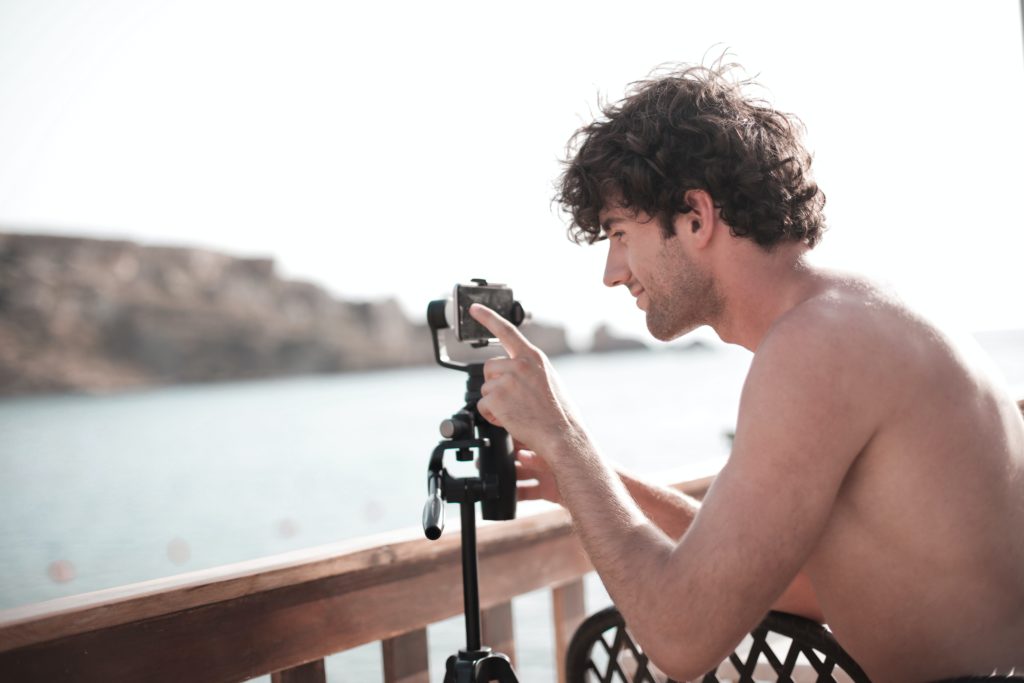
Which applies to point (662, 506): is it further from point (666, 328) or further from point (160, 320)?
point (160, 320)

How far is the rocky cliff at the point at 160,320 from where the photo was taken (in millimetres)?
48750

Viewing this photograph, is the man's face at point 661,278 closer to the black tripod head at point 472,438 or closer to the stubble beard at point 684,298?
the stubble beard at point 684,298

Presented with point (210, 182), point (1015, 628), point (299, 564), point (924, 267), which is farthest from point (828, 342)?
point (210, 182)

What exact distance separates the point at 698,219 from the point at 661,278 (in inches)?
4.5

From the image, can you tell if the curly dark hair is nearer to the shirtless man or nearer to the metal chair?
the shirtless man

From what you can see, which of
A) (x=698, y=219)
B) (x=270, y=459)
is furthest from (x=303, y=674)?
(x=270, y=459)

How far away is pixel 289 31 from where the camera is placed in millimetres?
43188

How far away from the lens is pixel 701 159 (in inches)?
57.4

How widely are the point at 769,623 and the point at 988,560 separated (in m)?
0.41

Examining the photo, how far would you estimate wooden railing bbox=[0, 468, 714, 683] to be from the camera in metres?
1.19

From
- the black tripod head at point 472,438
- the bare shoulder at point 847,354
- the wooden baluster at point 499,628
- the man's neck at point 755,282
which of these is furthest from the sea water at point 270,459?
the wooden baluster at point 499,628

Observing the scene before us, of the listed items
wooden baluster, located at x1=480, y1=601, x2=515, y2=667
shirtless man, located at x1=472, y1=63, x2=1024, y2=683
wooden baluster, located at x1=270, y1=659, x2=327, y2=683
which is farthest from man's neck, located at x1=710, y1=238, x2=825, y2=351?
wooden baluster, located at x1=270, y1=659, x2=327, y2=683

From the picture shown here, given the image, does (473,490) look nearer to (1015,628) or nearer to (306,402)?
(1015,628)

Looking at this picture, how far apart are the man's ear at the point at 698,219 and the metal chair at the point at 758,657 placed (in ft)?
2.09
